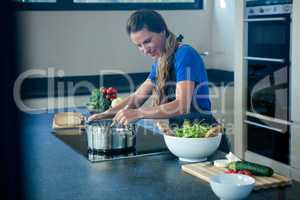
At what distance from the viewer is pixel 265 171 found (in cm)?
102

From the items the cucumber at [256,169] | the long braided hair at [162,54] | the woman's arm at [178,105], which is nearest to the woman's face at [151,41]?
the long braided hair at [162,54]

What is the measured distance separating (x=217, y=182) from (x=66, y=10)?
2.19 meters

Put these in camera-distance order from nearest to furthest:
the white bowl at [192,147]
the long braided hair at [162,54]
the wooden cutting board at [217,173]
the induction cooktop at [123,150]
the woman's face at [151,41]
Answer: the wooden cutting board at [217,173]
the white bowl at [192,147]
the induction cooktop at [123,150]
the long braided hair at [162,54]
the woman's face at [151,41]

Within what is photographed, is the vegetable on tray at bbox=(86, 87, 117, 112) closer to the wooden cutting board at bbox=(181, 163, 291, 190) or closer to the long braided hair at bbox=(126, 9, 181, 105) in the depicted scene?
the long braided hair at bbox=(126, 9, 181, 105)

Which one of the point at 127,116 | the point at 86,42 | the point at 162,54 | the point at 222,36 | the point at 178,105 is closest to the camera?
the point at 127,116

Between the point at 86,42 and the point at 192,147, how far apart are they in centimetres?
190

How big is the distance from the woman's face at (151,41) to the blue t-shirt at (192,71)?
0.15 m

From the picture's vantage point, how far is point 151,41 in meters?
2.01

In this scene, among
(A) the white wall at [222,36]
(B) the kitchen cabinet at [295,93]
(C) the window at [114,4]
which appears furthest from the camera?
(A) the white wall at [222,36]

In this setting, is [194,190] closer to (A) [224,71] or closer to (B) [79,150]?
(B) [79,150]

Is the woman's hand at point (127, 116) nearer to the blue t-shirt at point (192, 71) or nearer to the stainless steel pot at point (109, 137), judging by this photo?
the stainless steel pot at point (109, 137)

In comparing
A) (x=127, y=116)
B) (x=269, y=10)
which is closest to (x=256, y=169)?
(x=127, y=116)

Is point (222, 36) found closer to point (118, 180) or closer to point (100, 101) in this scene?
point (100, 101)

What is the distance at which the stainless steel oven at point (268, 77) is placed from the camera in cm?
236
